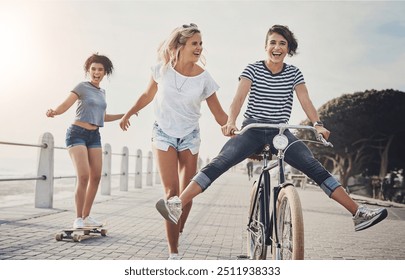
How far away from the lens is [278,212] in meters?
3.39

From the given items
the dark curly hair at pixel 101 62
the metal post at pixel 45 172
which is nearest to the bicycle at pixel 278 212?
the dark curly hair at pixel 101 62

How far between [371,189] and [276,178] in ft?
59.5

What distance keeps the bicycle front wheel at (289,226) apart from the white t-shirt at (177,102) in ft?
3.26

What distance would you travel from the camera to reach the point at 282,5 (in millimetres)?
5621

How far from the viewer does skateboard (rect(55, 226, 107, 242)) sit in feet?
16.2

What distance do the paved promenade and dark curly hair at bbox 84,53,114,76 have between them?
177 cm

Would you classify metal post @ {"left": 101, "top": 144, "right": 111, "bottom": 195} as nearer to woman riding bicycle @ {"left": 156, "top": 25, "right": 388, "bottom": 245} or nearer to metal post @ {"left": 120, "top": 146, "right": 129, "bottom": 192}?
metal post @ {"left": 120, "top": 146, "right": 129, "bottom": 192}

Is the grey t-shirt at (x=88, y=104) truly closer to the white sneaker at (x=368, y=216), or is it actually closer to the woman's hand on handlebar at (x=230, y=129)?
the woman's hand on handlebar at (x=230, y=129)

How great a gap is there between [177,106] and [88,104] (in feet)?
5.07

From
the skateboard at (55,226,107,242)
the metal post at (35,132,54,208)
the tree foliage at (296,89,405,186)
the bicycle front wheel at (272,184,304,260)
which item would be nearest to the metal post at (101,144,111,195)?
the metal post at (35,132,54,208)
